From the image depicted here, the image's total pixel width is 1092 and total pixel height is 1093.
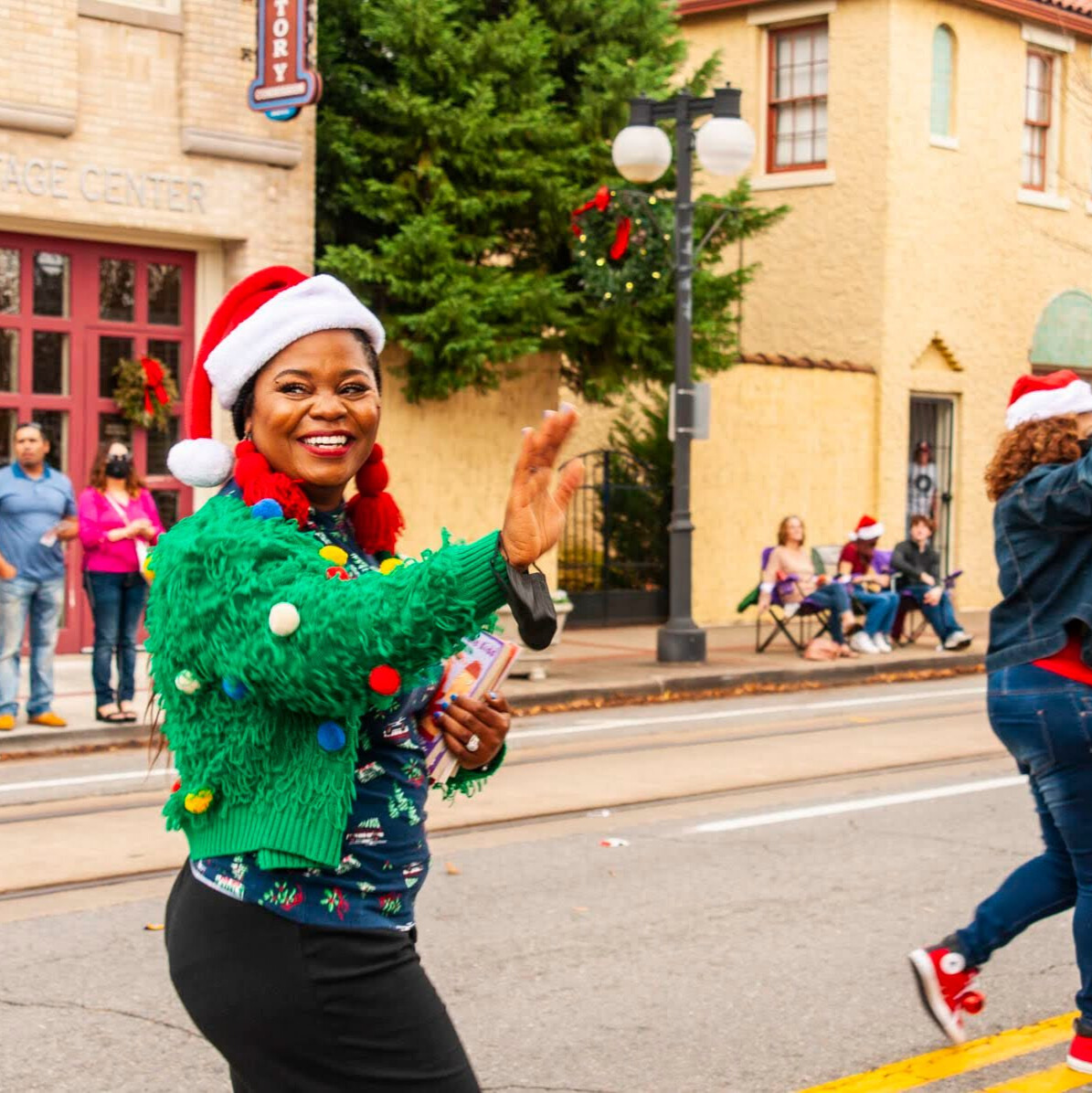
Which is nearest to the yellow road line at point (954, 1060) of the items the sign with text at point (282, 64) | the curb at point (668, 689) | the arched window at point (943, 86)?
the curb at point (668, 689)

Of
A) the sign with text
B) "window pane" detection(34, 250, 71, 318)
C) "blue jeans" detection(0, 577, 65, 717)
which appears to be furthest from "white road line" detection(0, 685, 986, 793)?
the sign with text

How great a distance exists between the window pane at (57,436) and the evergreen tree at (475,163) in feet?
8.34

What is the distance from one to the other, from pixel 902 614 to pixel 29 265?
898 centimetres

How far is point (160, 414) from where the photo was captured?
14.7 metres

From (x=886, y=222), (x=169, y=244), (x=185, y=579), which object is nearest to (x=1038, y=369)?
(x=886, y=222)

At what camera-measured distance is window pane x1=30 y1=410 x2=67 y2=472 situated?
14398 millimetres

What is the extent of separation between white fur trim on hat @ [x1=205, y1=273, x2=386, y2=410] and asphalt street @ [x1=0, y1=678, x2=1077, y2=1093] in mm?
2612

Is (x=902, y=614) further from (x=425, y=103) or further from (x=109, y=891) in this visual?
(x=109, y=891)

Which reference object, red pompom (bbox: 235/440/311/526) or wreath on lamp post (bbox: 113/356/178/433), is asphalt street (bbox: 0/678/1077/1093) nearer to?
red pompom (bbox: 235/440/311/526)

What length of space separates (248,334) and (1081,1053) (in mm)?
3204

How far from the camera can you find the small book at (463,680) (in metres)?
2.85

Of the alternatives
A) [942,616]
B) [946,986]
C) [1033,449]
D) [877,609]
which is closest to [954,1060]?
[946,986]

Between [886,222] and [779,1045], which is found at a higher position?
[886,222]

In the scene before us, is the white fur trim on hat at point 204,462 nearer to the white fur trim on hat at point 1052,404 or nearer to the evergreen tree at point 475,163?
the white fur trim on hat at point 1052,404
